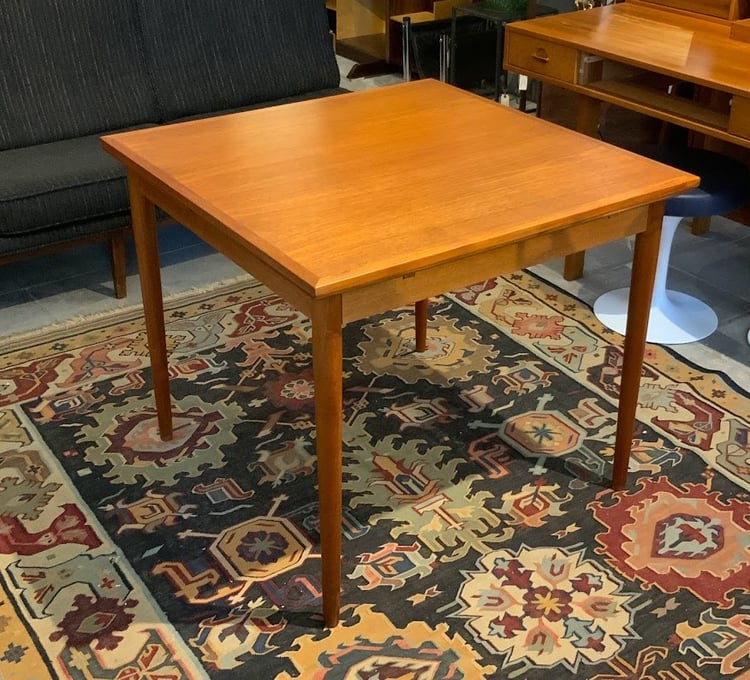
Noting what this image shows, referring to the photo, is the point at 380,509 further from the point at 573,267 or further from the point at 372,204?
the point at 573,267

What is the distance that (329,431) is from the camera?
1532 mm

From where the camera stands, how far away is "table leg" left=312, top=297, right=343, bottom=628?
1435mm

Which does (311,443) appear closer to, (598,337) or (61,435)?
(61,435)

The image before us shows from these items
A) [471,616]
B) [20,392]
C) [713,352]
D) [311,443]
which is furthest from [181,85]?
[471,616]

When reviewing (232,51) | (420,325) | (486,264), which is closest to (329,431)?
(486,264)

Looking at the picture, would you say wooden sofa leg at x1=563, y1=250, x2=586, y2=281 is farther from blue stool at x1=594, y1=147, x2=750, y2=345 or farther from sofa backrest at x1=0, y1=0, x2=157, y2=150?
sofa backrest at x1=0, y1=0, x2=157, y2=150

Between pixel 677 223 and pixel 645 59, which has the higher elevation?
pixel 645 59

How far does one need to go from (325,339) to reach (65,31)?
1.97m

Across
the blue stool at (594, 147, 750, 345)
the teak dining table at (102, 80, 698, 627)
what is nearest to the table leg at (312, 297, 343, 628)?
the teak dining table at (102, 80, 698, 627)

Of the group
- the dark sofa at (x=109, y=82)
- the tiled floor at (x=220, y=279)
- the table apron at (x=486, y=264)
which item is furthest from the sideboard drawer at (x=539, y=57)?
the table apron at (x=486, y=264)

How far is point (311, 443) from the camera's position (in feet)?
7.27

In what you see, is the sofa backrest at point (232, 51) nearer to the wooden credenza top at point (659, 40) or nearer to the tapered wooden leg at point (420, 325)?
the wooden credenza top at point (659, 40)

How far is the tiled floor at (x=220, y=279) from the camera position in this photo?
8.90 feet

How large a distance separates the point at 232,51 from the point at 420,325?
4.31 feet
